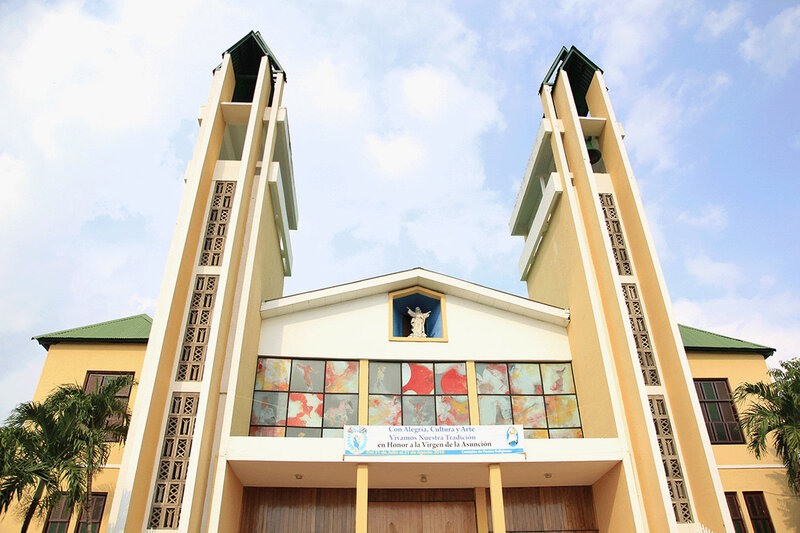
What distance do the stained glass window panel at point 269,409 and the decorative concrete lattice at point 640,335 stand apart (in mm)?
8371

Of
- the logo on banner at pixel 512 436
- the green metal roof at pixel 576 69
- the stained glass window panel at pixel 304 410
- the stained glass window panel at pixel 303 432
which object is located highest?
the green metal roof at pixel 576 69

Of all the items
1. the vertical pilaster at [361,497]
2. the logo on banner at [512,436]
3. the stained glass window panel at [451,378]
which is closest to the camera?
the vertical pilaster at [361,497]

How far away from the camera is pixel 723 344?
53.8 feet

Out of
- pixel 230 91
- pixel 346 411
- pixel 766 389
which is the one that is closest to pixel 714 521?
pixel 766 389

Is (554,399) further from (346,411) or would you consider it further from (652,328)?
(346,411)

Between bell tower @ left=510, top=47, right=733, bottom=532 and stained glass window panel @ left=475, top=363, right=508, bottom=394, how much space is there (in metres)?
1.88

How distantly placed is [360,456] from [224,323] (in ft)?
13.3

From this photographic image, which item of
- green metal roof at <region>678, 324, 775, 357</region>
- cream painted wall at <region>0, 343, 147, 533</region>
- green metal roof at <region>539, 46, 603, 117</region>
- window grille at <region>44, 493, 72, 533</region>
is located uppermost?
green metal roof at <region>539, 46, 603, 117</region>

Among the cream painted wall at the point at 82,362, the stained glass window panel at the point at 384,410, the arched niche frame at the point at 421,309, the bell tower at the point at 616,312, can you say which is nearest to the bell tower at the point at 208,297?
the stained glass window panel at the point at 384,410

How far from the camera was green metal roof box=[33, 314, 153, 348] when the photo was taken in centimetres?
1505

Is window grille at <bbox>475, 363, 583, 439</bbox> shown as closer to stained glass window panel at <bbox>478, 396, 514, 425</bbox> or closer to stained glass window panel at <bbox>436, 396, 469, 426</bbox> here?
stained glass window panel at <bbox>478, 396, 514, 425</bbox>

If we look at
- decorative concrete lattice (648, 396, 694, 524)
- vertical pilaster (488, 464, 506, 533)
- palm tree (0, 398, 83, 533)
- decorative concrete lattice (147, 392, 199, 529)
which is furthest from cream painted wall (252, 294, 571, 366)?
Result: palm tree (0, 398, 83, 533)

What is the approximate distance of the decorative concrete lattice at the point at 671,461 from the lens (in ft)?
36.8

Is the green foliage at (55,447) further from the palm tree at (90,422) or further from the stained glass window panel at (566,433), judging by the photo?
the stained glass window panel at (566,433)
